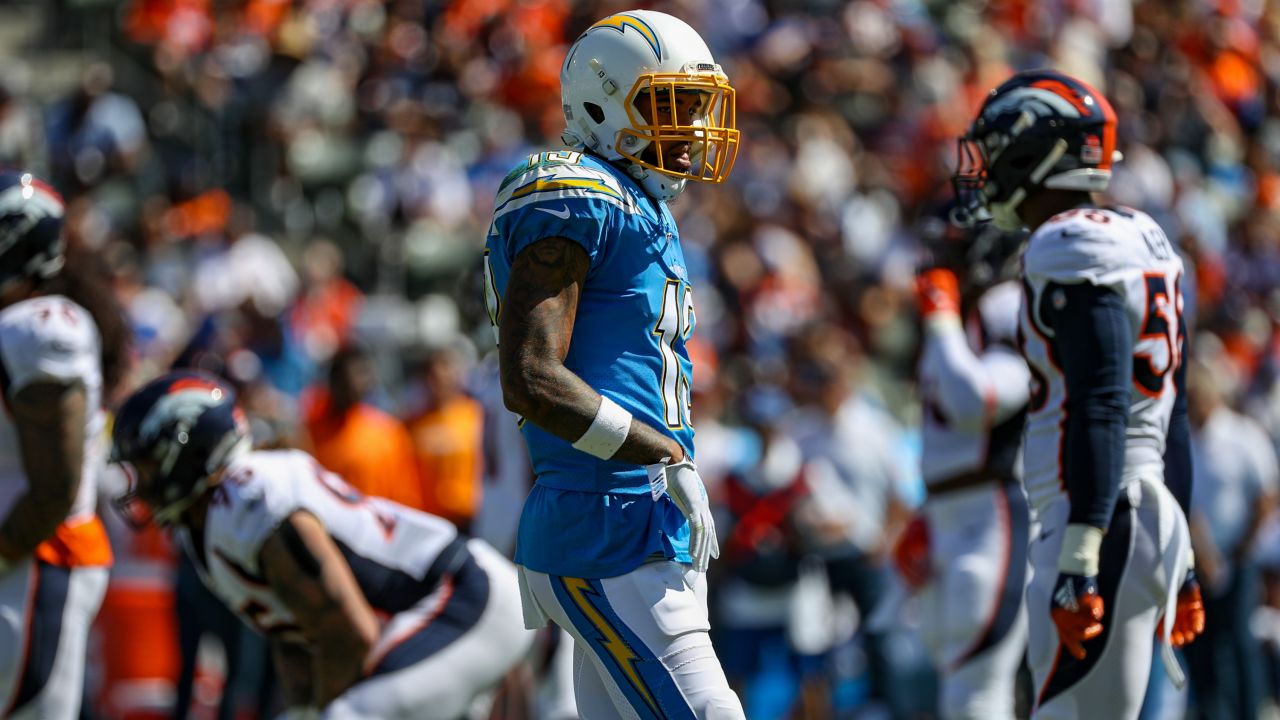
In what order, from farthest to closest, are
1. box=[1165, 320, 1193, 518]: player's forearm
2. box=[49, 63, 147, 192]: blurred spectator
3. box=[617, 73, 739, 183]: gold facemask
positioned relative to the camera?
1. box=[49, 63, 147, 192]: blurred spectator
2. box=[1165, 320, 1193, 518]: player's forearm
3. box=[617, 73, 739, 183]: gold facemask

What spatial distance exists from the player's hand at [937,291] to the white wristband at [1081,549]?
2711 mm

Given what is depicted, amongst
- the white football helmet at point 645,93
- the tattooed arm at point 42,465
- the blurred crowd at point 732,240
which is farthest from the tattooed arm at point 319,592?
the blurred crowd at point 732,240

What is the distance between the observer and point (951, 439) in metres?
6.80

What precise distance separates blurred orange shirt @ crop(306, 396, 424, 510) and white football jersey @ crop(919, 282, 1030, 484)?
322 centimetres

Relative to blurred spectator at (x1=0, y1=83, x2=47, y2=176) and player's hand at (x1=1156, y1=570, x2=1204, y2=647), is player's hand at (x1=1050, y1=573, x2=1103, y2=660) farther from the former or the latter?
blurred spectator at (x1=0, y1=83, x2=47, y2=176)

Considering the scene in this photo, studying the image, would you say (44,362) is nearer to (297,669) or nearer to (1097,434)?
(297,669)

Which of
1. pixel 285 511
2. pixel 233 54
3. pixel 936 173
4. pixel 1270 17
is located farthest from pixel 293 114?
pixel 1270 17

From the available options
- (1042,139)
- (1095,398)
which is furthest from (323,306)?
(1095,398)

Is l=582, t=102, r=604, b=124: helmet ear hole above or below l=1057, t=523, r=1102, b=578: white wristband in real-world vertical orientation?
above

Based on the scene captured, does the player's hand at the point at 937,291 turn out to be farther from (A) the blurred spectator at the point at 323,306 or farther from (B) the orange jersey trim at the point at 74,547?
(A) the blurred spectator at the point at 323,306

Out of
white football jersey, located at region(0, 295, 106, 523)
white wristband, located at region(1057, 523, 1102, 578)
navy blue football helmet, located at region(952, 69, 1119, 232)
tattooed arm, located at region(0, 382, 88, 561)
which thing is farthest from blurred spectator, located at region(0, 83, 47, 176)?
white wristband, located at region(1057, 523, 1102, 578)

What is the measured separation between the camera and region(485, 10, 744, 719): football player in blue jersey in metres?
3.86

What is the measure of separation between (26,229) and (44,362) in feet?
1.57

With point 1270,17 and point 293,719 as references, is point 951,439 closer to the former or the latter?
point 293,719
